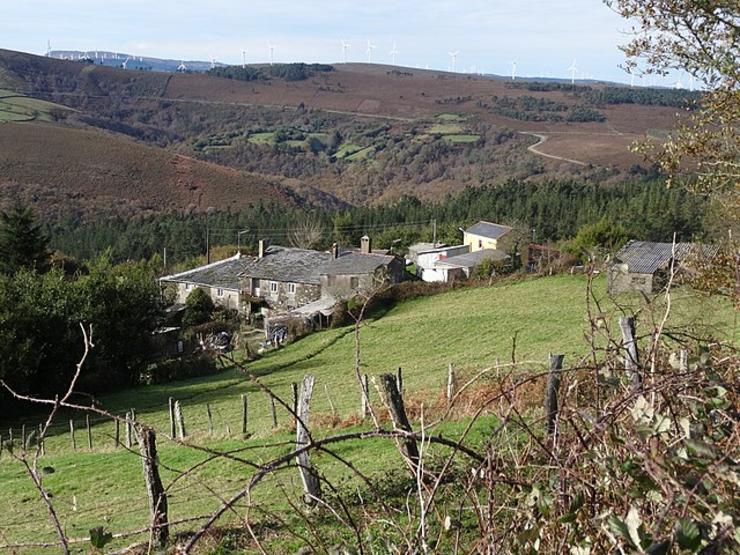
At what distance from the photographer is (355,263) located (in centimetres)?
4381

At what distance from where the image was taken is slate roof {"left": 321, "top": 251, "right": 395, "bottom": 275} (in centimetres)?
4284

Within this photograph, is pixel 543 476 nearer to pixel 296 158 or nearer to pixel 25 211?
pixel 25 211

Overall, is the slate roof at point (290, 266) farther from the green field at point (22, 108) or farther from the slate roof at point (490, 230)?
the green field at point (22, 108)

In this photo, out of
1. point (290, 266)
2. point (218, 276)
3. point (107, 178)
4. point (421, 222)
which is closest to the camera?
point (290, 266)

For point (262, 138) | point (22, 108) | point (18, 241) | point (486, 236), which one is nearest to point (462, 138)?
point (262, 138)

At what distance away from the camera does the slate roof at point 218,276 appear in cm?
4756

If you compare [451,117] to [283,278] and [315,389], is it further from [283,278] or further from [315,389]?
[315,389]

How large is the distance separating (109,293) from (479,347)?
14.0 m

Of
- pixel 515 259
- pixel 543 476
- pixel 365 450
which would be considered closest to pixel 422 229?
pixel 515 259

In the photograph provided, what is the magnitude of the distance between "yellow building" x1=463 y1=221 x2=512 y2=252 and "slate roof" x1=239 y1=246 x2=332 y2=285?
13.7 meters

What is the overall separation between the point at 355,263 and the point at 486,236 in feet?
55.6

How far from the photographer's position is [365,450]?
10.7m

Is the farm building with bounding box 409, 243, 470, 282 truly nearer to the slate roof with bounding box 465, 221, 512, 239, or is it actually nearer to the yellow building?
the yellow building

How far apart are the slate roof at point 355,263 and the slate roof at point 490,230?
14739mm
